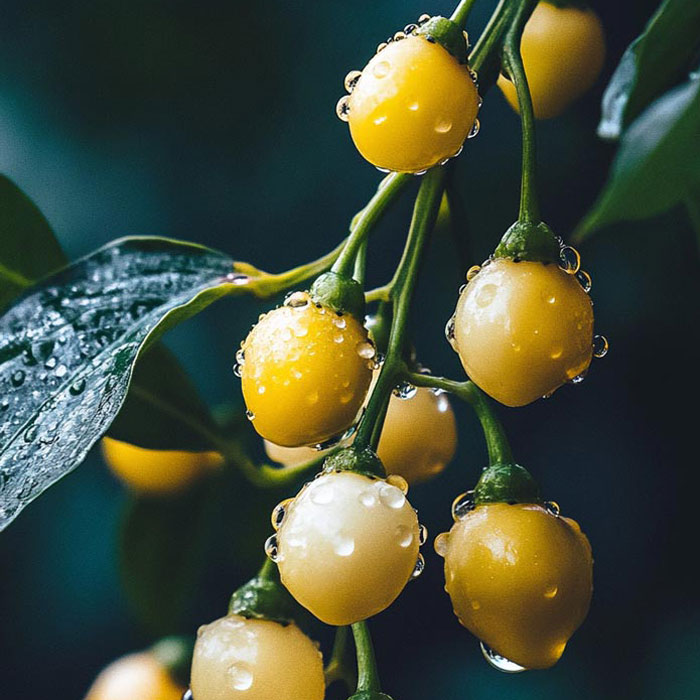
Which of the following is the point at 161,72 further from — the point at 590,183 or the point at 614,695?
the point at 614,695

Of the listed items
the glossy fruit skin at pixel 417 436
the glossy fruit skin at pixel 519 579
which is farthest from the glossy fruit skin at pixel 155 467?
the glossy fruit skin at pixel 519 579

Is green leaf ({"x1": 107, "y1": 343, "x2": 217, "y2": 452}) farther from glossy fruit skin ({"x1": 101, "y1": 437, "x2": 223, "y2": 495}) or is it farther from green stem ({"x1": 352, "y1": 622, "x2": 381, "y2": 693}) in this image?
green stem ({"x1": 352, "y1": 622, "x2": 381, "y2": 693})

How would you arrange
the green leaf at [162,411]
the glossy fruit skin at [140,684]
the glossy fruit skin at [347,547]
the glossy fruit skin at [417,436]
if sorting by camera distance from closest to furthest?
the glossy fruit skin at [347,547] < the glossy fruit skin at [417,436] < the green leaf at [162,411] < the glossy fruit skin at [140,684]

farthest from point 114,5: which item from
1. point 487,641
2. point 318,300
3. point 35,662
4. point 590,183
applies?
point 487,641

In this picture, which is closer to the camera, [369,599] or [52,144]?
[369,599]

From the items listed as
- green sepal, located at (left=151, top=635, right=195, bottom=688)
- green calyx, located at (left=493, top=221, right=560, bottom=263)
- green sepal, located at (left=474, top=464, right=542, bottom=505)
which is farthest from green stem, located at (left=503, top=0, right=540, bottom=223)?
green sepal, located at (left=151, top=635, right=195, bottom=688)

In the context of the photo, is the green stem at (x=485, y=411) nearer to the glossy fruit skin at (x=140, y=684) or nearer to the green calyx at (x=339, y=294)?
the green calyx at (x=339, y=294)

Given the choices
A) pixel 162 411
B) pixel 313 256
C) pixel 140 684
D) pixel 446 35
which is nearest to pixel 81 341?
pixel 162 411
